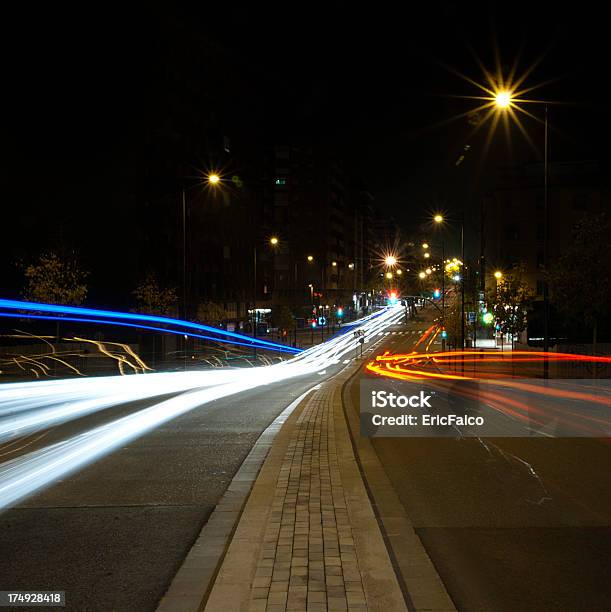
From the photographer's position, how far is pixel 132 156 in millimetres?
50375

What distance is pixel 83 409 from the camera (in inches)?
659

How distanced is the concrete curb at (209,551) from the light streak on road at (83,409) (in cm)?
270

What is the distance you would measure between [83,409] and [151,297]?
3165 centimetres

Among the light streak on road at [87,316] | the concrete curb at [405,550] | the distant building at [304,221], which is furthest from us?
the distant building at [304,221]

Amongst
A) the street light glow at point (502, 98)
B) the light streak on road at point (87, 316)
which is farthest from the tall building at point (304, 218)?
the street light glow at point (502, 98)

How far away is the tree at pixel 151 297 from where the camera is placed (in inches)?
1884

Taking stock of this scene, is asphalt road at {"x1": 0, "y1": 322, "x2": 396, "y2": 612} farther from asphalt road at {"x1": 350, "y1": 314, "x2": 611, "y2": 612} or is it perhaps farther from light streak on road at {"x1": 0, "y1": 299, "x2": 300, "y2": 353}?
light streak on road at {"x1": 0, "y1": 299, "x2": 300, "y2": 353}

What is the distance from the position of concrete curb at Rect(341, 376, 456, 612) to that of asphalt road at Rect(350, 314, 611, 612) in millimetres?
150

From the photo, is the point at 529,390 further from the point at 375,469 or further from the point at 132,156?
the point at 132,156

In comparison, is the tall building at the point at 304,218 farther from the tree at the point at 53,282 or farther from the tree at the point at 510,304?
the tree at the point at 53,282

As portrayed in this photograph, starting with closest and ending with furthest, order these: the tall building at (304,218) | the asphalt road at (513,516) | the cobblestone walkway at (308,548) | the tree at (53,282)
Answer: the cobblestone walkway at (308,548) < the asphalt road at (513,516) < the tree at (53,282) < the tall building at (304,218)

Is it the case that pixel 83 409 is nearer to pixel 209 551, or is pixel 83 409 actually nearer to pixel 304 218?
pixel 209 551

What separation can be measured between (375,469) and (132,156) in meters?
45.5

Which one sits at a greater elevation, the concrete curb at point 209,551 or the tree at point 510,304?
the tree at point 510,304
